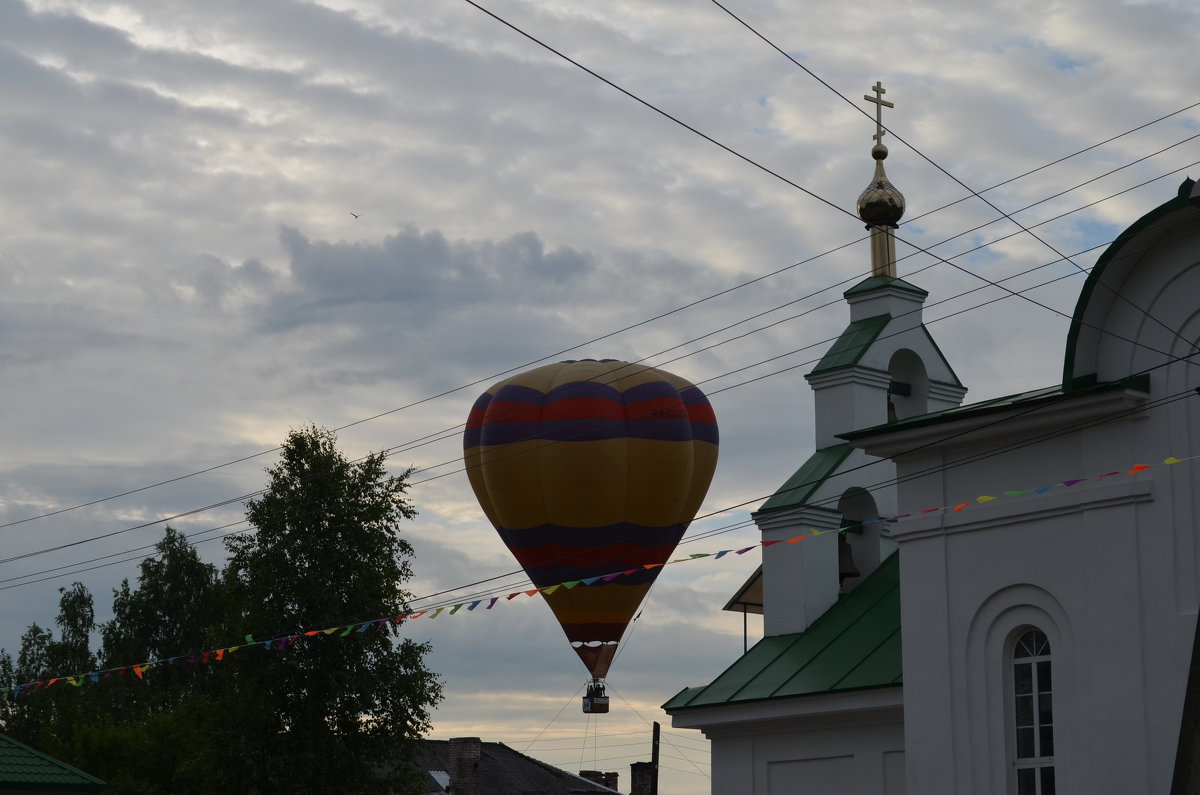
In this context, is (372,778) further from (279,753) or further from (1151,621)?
(1151,621)

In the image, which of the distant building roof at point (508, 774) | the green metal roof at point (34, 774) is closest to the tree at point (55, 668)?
the distant building roof at point (508, 774)

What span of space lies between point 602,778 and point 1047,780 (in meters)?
41.9

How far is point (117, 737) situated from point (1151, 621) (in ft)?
94.7

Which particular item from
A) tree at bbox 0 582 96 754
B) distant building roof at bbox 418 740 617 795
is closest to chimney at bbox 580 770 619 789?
distant building roof at bbox 418 740 617 795

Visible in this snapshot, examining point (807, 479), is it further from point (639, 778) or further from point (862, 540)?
point (639, 778)

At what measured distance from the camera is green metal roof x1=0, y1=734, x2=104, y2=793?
2114cm

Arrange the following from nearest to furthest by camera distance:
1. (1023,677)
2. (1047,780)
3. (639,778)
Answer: (1047,780) < (1023,677) < (639,778)

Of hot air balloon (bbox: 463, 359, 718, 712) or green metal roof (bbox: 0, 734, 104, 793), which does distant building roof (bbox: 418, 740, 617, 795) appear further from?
green metal roof (bbox: 0, 734, 104, 793)

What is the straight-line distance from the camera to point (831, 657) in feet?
79.6

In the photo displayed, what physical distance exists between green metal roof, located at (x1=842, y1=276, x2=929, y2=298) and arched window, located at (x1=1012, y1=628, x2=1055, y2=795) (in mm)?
10455

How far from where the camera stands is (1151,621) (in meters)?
17.1

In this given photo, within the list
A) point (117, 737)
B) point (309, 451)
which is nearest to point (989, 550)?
point (309, 451)

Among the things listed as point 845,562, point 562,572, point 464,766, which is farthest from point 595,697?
point 464,766

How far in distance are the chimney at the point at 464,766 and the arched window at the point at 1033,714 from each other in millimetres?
35380
